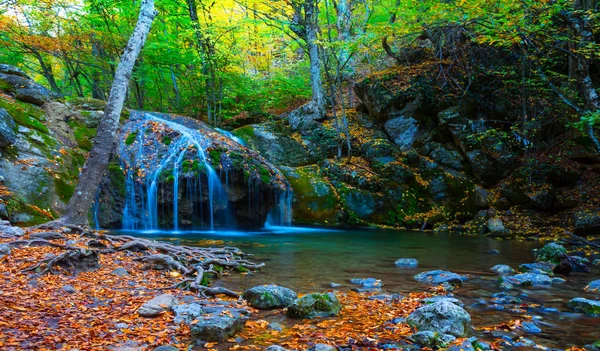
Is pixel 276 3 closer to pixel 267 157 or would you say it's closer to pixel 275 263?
pixel 267 157

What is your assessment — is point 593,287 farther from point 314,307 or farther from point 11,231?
point 11,231

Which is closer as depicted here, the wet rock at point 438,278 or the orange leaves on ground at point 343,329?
the orange leaves on ground at point 343,329

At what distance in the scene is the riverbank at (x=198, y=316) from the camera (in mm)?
3404

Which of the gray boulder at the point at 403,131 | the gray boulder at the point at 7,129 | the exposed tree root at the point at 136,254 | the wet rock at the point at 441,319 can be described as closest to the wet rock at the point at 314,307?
the wet rock at the point at 441,319

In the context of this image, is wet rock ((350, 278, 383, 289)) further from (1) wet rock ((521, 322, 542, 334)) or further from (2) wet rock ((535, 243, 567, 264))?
(2) wet rock ((535, 243, 567, 264))

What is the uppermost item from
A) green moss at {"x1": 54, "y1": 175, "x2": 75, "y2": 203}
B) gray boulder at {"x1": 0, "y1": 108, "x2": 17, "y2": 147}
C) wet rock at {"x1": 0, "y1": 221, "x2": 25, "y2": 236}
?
gray boulder at {"x1": 0, "y1": 108, "x2": 17, "y2": 147}

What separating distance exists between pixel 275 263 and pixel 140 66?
45.5ft

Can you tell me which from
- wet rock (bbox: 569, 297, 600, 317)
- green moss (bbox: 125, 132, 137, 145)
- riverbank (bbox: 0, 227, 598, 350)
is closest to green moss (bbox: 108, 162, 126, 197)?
green moss (bbox: 125, 132, 137, 145)

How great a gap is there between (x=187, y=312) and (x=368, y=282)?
123 inches

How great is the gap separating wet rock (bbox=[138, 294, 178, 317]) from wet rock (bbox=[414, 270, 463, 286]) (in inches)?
160

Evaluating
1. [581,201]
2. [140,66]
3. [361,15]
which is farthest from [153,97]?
[581,201]

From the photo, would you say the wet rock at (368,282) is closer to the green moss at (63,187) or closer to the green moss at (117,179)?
the green moss at (63,187)

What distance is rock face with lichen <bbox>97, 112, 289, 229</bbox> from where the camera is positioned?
12344 mm

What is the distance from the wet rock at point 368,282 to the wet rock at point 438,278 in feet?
2.68
